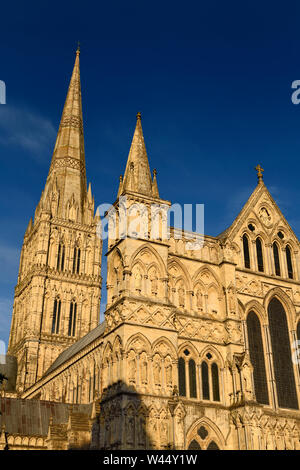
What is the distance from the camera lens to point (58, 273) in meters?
67.4

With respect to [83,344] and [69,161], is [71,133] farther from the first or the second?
[83,344]

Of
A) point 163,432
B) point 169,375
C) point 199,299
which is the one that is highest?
point 199,299

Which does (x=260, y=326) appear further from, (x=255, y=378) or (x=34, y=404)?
(x=34, y=404)

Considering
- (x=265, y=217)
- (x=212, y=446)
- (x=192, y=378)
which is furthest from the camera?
(x=265, y=217)

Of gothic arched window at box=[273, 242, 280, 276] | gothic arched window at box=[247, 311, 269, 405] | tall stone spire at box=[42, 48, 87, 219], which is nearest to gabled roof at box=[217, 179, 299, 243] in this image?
gothic arched window at box=[273, 242, 280, 276]

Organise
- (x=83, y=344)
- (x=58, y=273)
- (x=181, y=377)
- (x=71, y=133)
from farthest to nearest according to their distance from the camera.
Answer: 1. (x=71, y=133)
2. (x=58, y=273)
3. (x=83, y=344)
4. (x=181, y=377)

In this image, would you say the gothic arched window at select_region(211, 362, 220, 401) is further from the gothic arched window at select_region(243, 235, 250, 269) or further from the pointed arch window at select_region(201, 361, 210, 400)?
the gothic arched window at select_region(243, 235, 250, 269)

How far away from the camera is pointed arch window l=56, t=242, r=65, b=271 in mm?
68312

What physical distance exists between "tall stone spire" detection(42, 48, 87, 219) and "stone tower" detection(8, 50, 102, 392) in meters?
0.13

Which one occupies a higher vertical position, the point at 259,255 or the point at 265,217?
the point at 265,217

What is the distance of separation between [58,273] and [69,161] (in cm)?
1737

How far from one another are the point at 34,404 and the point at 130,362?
64.4ft

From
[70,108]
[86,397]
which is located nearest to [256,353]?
[86,397]

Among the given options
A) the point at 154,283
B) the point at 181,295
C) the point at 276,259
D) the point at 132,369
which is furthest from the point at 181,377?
the point at 276,259
